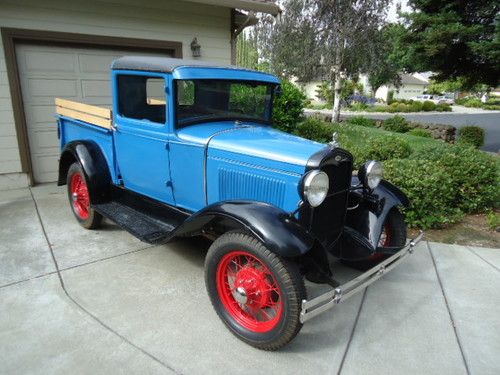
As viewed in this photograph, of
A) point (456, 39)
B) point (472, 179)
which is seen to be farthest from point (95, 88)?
point (456, 39)

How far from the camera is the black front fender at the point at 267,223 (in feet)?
7.31

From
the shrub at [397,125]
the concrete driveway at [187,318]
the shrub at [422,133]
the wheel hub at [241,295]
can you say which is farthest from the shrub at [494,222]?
the shrub at [397,125]

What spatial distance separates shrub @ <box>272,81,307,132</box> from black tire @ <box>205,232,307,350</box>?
502cm

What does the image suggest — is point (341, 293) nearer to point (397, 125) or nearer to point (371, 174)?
point (371, 174)

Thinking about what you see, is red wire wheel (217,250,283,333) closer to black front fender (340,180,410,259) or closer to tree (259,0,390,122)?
black front fender (340,180,410,259)

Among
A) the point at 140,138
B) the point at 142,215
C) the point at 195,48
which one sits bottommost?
the point at 142,215

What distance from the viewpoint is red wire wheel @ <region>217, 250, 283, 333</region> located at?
2.52 m

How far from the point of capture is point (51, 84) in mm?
5805

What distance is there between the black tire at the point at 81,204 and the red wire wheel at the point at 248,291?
2089mm

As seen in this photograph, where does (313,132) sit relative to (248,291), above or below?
above

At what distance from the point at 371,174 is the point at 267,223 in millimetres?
1268

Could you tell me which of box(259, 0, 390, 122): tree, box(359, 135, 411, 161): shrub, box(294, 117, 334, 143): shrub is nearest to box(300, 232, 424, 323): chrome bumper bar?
box(359, 135, 411, 161): shrub

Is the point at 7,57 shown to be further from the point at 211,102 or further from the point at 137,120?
the point at 211,102

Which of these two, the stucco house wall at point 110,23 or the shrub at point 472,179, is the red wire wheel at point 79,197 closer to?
the stucco house wall at point 110,23
